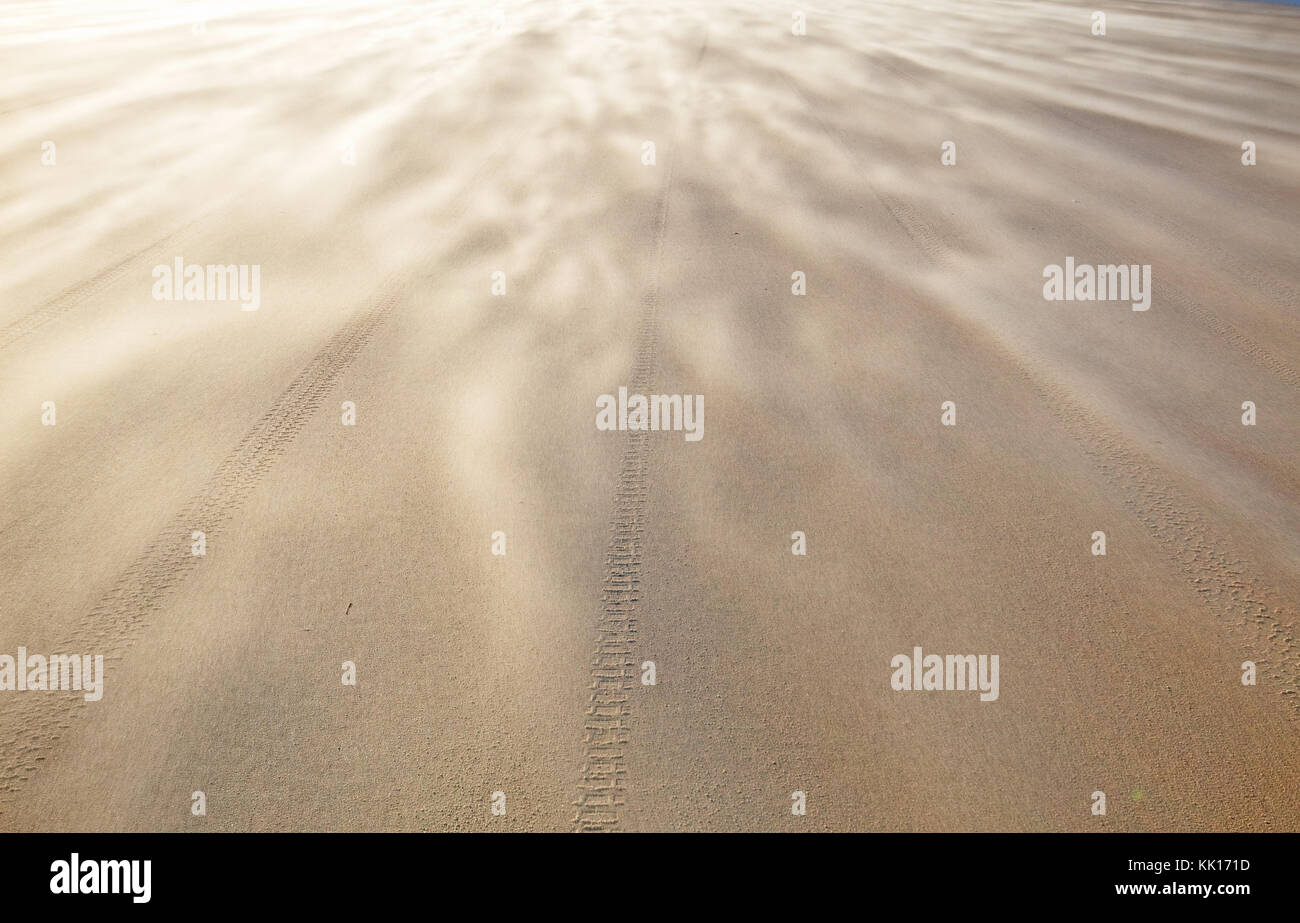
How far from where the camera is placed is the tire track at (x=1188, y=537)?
2.71m

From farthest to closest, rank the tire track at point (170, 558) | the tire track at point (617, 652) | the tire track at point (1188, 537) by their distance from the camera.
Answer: the tire track at point (1188, 537), the tire track at point (170, 558), the tire track at point (617, 652)

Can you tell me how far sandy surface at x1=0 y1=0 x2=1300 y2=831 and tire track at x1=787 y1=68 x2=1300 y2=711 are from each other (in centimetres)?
2

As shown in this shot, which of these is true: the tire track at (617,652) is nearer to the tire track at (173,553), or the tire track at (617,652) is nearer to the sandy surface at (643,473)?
the sandy surface at (643,473)

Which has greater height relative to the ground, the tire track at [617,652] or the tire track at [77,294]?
the tire track at [77,294]

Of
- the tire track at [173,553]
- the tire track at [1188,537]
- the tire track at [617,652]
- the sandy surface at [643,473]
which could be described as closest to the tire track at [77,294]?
the sandy surface at [643,473]

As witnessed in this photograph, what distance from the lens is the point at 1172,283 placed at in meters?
4.64

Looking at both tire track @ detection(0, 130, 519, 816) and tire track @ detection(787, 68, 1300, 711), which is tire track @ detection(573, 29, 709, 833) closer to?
tire track @ detection(0, 130, 519, 816)

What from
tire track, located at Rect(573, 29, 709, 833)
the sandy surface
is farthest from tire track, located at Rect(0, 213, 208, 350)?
tire track, located at Rect(573, 29, 709, 833)

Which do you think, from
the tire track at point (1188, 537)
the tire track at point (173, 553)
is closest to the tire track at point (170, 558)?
the tire track at point (173, 553)

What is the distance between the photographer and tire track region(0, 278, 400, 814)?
8.10 ft

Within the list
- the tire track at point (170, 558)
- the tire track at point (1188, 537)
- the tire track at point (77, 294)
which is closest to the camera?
the tire track at point (170, 558)

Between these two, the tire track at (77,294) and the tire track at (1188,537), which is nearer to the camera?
the tire track at (1188,537)

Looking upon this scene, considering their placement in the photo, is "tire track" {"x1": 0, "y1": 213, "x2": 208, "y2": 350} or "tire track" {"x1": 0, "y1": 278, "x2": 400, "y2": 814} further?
"tire track" {"x1": 0, "y1": 213, "x2": 208, "y2": 350}

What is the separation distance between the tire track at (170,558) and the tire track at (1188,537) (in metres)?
3.34
